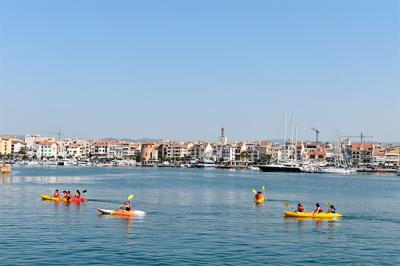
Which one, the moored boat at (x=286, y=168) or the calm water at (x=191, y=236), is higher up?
the moored boat at (x=286, y=168)

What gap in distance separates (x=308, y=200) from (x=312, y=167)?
434 ft

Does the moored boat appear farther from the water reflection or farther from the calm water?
the water reflection

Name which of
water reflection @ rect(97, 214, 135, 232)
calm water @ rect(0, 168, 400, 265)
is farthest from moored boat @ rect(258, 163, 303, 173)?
water reflection @ rect(97, 214, 135, 232)

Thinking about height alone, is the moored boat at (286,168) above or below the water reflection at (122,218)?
above

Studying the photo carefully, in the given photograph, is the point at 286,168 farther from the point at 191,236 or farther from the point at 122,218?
the point at 191,236

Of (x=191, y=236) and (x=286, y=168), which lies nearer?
(x=191, y=236)

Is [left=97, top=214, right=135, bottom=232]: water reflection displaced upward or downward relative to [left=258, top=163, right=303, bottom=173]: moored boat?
downward

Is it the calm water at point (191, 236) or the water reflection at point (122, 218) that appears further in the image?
the water reflection at point (122, 218)

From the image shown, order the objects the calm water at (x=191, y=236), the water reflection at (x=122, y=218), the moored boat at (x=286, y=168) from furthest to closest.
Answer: the moored boat at (x=286, y=168) < the water reflection at (x=122, y=218) < the calm water at (x=191, y=236)

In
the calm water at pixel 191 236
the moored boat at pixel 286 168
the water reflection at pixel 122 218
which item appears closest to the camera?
the calm water at pixel 191 236

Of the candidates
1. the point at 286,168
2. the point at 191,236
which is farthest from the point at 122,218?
the point at 286,168

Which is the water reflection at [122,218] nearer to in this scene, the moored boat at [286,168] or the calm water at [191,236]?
the calm water at [191,236]

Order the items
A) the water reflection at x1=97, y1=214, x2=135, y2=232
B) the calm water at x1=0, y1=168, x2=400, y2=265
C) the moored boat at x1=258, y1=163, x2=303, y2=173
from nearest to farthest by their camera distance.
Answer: the calm water at x1=0, y1=168, x2=400, y2=265
the water reflection at x1=97, y1=214, x2=135, y2=232
the moored boat at x1=258, y1=163, x2=303, y2=173

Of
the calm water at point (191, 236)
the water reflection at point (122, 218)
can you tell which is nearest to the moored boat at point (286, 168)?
the calm water at point (191, 236)
